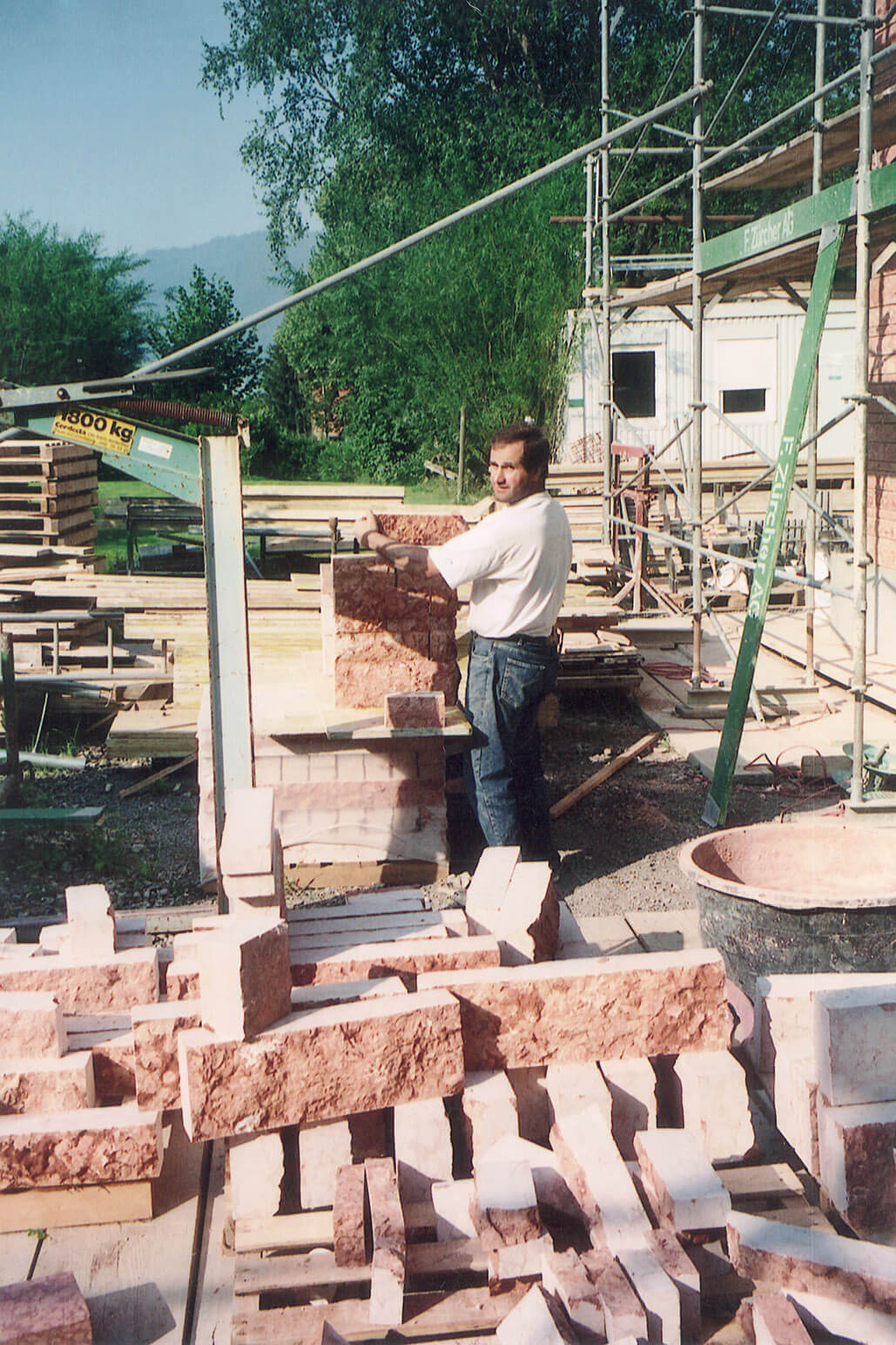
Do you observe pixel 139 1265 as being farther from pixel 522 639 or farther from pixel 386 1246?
pixel 522 639

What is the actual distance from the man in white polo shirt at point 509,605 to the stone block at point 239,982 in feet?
8.04

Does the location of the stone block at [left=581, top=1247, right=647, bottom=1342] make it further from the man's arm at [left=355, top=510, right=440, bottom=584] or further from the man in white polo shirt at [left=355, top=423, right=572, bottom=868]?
the man's arm at [left=355, top=510, right=440, bottom=584]

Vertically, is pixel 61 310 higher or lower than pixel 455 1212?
higher

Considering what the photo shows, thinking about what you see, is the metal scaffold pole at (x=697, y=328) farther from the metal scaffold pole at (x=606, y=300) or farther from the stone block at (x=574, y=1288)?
the stone block at (x=574, y=1288)

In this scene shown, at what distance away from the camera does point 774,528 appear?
7.00 m

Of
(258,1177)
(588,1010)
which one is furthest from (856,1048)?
(258,1177)

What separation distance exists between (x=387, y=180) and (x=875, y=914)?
35.8 m

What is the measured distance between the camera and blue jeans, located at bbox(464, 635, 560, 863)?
5.63 m

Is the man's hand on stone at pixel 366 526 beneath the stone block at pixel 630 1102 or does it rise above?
above

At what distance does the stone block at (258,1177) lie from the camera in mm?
3229

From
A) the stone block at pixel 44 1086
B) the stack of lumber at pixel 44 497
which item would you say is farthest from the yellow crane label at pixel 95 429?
the stack of lumber at pixel 44 497

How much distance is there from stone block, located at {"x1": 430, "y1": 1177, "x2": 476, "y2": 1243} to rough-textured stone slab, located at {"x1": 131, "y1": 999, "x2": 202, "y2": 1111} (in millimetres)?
806

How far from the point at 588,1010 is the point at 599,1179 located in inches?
22.8

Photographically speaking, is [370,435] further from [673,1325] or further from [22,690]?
[673,1325]
